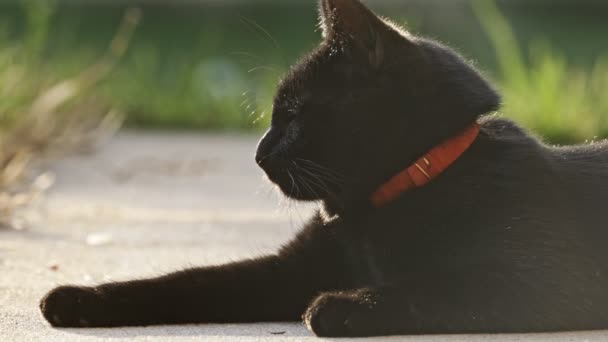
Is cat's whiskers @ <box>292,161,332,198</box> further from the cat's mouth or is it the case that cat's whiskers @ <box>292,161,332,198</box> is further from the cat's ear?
the cat's ear

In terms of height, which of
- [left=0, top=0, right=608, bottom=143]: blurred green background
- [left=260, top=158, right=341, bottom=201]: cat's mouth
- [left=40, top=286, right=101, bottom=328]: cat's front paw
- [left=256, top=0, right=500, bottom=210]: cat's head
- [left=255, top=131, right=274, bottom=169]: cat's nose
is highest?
[left=256, top=0, right=500, bottom=210]: cat's head

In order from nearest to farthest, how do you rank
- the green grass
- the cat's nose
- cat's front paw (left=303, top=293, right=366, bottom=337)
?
cat's front paw (left=303, top=293, right=366, bottom=337) → the cat's nose → the green grass

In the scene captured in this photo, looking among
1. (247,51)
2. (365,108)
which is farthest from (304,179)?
(247,51)

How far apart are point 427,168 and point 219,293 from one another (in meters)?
0.53

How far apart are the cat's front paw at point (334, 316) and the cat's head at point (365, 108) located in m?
0.28

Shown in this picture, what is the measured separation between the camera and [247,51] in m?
8.44

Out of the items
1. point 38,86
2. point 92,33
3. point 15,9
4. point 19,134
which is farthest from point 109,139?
point 15,9

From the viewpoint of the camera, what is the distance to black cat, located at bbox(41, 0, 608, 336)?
1981mm

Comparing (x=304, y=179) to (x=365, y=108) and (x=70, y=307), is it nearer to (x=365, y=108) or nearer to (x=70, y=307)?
(x=365, y=108)

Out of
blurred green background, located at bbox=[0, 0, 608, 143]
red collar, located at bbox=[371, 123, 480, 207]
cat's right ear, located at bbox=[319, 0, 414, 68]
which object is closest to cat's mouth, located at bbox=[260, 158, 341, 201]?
red collar, located at bbox=[371, 123, 480, 207]

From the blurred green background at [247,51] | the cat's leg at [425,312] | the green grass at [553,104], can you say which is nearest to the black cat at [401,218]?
the cat's leg at [425,312]

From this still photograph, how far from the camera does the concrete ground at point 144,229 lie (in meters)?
2.10

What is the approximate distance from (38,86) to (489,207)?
11.6 feet

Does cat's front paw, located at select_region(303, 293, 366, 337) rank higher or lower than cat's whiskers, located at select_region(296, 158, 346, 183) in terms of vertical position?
lower
